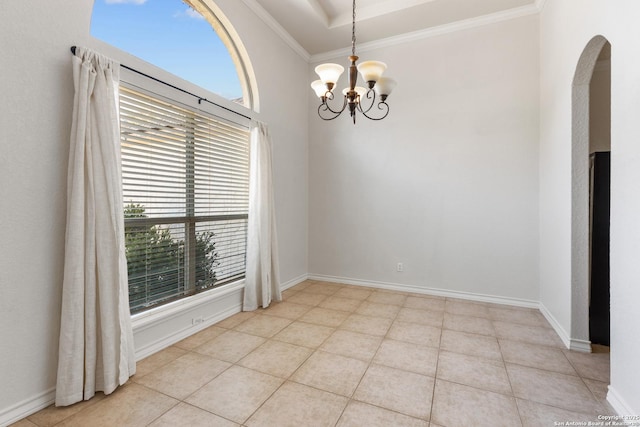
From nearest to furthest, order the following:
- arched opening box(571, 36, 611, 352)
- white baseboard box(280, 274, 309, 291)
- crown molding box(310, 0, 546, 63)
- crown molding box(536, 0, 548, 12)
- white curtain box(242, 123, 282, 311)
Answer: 1. arched opening box(571, 36, 611, 352)
2. crown molding box(536, 0, 548, 12)
3. white curtain box(242, 123, 282, 311)
4. crown molding box(310, 0, 546, 63)
5. white baseboard box(280, 274, 309, 291)

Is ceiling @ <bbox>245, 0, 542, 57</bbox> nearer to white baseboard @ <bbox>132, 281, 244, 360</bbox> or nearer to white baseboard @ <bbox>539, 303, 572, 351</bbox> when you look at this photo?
white baseboard @ <bbox>132, 281, 244, 360</bbox>

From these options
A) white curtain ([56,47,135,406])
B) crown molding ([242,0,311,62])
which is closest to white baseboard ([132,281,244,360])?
white curtain ([56,47,135,406])

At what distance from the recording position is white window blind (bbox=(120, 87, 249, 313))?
225cm

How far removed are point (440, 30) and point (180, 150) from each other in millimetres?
3574

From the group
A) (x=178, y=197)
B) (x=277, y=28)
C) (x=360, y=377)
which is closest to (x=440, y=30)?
(x=277, y=28)

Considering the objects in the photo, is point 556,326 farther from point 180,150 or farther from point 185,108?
point 185,108

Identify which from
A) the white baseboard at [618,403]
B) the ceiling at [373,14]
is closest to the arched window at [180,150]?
the ceiling at [373,14]

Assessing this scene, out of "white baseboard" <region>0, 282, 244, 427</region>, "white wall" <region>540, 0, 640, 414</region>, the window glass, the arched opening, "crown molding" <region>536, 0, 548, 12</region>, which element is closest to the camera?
"white wall" <region>540, 0, 640, 414</region>

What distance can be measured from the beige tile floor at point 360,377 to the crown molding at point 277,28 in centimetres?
352

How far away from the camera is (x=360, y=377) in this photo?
6.70 feet

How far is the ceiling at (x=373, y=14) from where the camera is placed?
3343 millimetres

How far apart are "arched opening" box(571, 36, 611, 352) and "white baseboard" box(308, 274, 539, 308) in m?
1.00

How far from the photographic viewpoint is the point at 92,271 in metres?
1.78

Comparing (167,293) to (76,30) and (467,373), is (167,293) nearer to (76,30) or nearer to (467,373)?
(76,30)
